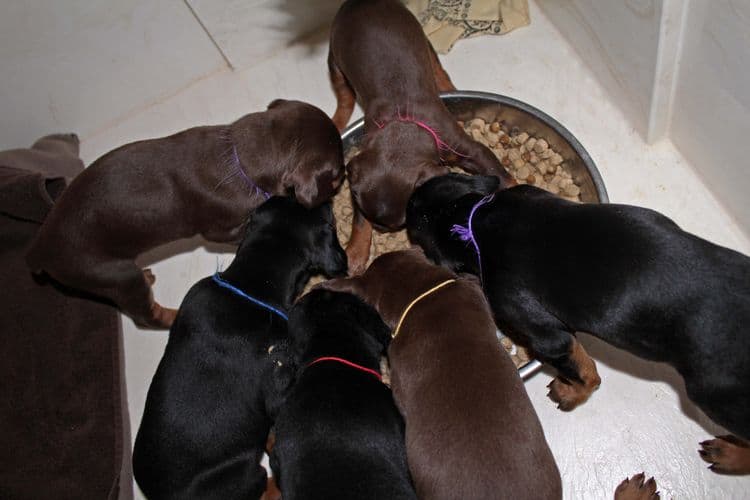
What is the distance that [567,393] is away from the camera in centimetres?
280

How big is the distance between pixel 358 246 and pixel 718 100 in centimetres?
150

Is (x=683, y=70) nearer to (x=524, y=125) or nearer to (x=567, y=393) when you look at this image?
(x=524, y=125)

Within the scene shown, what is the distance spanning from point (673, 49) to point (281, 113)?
1.49 metres

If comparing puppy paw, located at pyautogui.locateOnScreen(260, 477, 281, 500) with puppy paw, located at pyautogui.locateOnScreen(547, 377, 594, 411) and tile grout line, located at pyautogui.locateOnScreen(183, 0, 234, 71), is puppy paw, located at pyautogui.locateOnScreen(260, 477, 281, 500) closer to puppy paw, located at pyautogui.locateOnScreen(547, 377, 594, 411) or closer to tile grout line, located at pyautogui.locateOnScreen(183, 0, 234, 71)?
puppy paw, located at pyautogui.locateOnScreen(547, 377, 594, 411)

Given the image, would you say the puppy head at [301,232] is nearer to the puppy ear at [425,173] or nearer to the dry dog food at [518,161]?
the puppy ear at [425,173]

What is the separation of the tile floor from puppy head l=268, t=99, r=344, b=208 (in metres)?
0.81

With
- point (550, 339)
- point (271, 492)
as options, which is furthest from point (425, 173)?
point (271, 492)

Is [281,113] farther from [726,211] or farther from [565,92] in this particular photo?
[726,211]

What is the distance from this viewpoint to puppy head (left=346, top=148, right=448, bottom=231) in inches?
106

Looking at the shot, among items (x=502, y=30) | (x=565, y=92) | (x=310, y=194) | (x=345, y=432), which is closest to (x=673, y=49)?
(x=565, y=92)

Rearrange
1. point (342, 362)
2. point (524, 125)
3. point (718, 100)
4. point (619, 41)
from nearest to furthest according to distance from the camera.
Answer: point (342, 362) < point (718, 100) < point (619, 41) < point (524, 125)

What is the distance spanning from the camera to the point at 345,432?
2.21m

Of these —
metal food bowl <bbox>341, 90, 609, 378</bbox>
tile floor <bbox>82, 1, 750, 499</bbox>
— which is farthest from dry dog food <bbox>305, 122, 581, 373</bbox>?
tile floor <bbox>82, 1, 750, 499</bbox>

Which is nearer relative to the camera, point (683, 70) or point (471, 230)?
point (471, 230)
